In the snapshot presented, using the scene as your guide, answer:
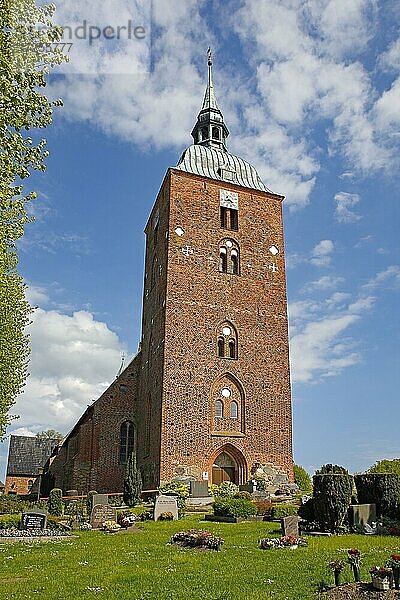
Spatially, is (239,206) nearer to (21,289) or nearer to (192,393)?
(192,393)

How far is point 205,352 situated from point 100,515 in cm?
1223

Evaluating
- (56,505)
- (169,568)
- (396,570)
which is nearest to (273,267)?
(56,505)

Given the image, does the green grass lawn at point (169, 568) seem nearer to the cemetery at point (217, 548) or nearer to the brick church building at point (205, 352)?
the cemetery at point (217, 548)

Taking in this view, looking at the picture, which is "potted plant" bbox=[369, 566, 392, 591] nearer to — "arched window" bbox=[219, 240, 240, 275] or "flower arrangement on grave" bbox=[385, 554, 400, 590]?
"flower arrangement on grave" bbox=[385, 554, 400, 590]

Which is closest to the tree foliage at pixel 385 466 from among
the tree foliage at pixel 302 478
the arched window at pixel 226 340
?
the tree foliage at pixel 302 478

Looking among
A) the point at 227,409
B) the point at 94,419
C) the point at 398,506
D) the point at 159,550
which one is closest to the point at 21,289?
the point at 94,419

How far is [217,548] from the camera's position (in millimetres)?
12859

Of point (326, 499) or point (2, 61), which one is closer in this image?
point (2, 61)

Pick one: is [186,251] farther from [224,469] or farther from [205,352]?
[224,469]

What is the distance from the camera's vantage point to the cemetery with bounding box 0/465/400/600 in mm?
8766

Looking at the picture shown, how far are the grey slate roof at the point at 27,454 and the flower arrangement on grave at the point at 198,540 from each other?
4864cm

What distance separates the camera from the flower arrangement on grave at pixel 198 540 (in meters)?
13.0

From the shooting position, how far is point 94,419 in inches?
1267

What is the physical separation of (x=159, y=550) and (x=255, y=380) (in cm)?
1768
